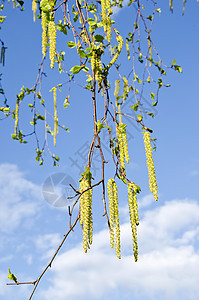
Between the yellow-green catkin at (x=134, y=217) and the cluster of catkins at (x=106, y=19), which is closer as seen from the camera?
the yellow-green catkin at (x=134, y=217)

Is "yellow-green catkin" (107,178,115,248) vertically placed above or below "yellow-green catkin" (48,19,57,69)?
below

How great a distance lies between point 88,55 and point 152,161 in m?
0.66

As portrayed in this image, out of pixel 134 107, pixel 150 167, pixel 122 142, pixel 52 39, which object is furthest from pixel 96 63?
pixel 134 107

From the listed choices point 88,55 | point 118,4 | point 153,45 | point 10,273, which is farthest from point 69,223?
point 118,4

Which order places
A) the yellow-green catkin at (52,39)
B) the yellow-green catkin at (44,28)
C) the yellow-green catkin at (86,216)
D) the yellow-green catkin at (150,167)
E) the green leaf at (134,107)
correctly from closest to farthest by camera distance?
the yellow-green catkin at (86,216)
the yellow-green catkin at (150,167)
the yellow-green catkin at (52,39)
the yellow-green catkin at (44,28)
the green leaf at (134,107)

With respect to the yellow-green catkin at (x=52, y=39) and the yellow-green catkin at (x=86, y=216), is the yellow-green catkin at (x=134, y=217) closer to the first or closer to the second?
the yellow-green catkin at (x=86, y=216)

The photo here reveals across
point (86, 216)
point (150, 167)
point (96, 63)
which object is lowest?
point (86, 216)

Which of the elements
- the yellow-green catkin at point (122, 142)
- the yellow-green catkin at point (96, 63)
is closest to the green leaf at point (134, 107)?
the yellow-green catkin at point (122, 142)

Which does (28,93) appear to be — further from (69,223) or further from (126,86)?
(69,223)

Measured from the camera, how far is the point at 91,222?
1.66 meters

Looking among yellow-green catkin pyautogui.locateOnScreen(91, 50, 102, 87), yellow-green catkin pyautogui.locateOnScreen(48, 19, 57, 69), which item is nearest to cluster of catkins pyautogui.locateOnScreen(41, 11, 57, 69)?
yellow-green catkin pyautogui.locateOnScreen(48, 19, 57, 69)

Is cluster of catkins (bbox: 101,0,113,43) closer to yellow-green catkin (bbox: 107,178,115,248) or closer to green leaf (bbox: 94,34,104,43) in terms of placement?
green leaf (bbox: 94,34,104,43)

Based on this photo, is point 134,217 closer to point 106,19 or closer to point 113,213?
point 113,213

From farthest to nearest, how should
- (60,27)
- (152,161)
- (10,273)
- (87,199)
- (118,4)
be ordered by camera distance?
(118,4) < (60,27) < (152,161) < (10,273) < (87,199)
